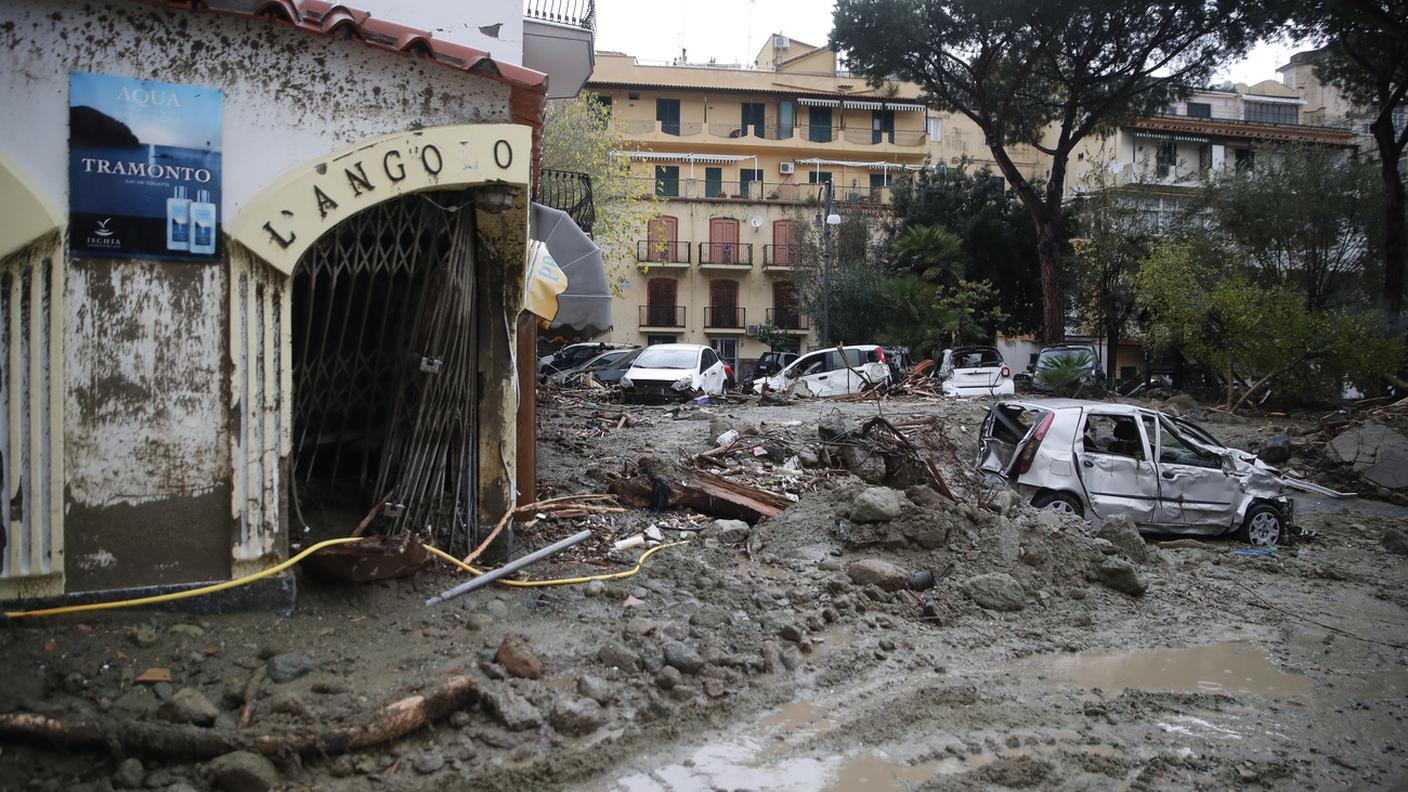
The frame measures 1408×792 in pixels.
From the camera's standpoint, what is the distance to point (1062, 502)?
1095 centimetres

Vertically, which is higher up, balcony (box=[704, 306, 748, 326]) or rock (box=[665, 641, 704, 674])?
balcony (box=[704, 306, 748, 326])

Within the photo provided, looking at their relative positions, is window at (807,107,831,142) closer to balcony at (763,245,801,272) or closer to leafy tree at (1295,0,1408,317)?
balcony at (763,245,801,272)

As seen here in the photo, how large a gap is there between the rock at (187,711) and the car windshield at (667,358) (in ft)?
60.8

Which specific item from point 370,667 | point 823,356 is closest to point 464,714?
point 370,667

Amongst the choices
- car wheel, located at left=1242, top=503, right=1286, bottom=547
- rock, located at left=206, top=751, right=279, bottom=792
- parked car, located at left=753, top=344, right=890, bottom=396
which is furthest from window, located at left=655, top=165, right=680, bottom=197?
rock, located at left=206, top=751, right=279, bottom=792

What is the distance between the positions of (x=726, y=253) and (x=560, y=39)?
3735 centimetres

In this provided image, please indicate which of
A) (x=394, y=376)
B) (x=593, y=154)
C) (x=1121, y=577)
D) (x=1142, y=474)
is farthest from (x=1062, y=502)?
(x=593, y=154)

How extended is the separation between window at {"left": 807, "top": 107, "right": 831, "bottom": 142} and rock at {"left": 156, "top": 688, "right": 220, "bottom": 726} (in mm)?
52534

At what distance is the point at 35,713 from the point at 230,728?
80 cm

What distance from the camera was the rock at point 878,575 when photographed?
7.67 metres

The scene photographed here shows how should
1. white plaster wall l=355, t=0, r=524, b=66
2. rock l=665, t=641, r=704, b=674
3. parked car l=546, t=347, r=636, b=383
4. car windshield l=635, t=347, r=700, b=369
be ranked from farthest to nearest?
parked car l=546, t=347, r=636, b=383 → car windshield l=635, t=347, r=700, b=369 → white plaster wall l=355, t=0, r=524, b=66 → rock l=665, t=641, r=704, b=674

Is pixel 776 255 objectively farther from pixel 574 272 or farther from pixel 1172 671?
pixel 1172 671

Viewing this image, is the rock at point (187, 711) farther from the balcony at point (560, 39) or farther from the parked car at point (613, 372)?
the parked car at point (613, 372)

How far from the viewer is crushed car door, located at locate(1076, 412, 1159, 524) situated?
1098 cm
